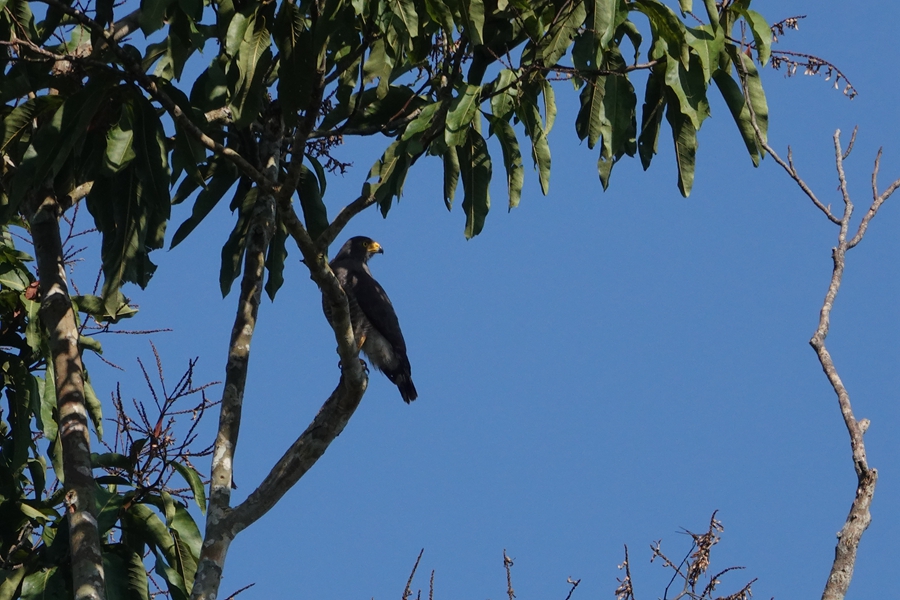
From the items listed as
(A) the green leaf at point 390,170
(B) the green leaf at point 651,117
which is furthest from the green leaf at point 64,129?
(B) the green leaf at point 651,117

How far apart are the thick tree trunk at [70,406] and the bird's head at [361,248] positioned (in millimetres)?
4553

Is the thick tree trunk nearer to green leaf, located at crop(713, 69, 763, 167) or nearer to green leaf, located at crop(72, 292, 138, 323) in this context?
green leaf, located at crop(72, 292, 138, 323)

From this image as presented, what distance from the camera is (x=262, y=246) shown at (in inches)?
179

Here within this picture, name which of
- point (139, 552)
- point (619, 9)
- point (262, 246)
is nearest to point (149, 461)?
point (139, 552)

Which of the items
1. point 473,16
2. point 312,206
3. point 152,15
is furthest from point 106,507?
point 473,16

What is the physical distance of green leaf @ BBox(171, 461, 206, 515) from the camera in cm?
411

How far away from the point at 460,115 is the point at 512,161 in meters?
0.80

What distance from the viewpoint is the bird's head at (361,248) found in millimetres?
8750

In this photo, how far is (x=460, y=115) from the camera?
11.4ft

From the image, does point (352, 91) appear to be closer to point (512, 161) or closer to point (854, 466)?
point (512, 161)

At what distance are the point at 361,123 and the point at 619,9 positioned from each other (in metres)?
1.21

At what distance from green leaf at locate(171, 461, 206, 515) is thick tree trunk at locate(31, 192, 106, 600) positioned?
42 cm

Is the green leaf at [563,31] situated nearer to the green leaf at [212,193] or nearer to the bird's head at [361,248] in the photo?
the green leaf at [212,193]

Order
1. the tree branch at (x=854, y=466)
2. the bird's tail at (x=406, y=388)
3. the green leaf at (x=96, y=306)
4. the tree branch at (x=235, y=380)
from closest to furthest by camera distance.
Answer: the tree branch at (x=854, y=466) → the tree branch at (x=235, y=380) → the green leaf at (x=96, y=306) → the bird's tail at (x=406, y=388)
